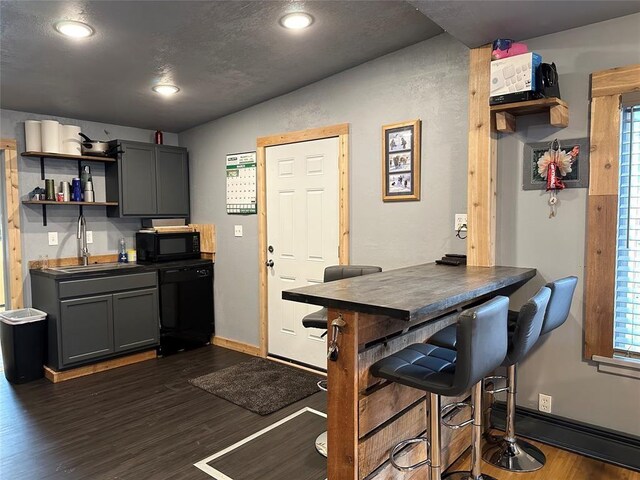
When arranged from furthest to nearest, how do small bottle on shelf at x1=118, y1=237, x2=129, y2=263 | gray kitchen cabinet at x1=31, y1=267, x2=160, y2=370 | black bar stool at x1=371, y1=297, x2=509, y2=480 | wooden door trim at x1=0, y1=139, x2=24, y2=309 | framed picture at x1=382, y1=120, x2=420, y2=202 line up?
small bottle on shelf at x1=118, y1=237, x2=129, y2=263, wooden door trim at x1=0, y1=139, x2=24, y2=309, gray kitchen cabinet at x1=31, y1=267, x2=160, y2=370, framed picture at x1=382, y1=120, x2=420, y2=202, black bar stool at x1=371, y1=297, x2=509, y2=480

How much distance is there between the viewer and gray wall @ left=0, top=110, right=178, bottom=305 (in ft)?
12.8

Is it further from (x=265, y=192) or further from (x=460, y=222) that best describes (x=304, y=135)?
(x=460, y=222)

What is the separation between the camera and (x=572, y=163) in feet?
7.88

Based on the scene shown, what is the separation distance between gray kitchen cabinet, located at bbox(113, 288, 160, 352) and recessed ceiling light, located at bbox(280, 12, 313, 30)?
2747 mm

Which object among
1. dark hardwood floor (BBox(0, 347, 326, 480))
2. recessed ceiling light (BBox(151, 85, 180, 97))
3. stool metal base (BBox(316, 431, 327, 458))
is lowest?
dark hardwood floor (BBox(0, 347, 326, 480))

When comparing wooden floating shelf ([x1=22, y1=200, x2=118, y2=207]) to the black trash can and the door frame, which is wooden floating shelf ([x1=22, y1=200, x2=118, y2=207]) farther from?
the door frame

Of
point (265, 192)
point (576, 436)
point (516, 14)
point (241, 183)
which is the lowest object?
point (576, 436)

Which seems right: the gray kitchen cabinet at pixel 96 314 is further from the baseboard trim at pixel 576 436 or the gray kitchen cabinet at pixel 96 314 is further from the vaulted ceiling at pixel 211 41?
the baseboard trim at pixel 576 436

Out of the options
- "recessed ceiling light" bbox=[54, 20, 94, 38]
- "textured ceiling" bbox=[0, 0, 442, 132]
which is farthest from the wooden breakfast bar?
"recessed ceiling light" bbox=[54, 20, 94, 38]

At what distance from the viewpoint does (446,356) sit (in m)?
1.82

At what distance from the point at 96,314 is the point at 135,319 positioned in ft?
1.17

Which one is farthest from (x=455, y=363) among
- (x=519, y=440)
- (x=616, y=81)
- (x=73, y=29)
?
(x=73, y=29)

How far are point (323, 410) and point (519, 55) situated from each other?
8.25 feet

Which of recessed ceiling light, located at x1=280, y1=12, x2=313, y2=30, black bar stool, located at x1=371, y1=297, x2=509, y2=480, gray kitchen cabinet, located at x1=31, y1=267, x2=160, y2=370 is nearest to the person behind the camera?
black bar stool, located at x1=371, y1=297, x2=509, y2=480
